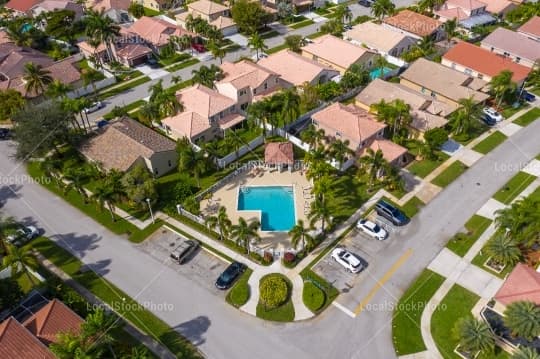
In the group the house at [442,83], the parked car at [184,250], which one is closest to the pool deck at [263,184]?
the parked car at [184,250]

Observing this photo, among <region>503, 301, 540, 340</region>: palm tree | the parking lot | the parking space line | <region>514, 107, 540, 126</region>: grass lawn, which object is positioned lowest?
the parking space line

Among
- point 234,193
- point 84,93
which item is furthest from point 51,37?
point 234,193

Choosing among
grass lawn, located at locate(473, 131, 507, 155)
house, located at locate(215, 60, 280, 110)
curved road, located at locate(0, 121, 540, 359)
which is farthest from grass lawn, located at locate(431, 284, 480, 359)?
house, located at locate(215, 60, 280, 110)

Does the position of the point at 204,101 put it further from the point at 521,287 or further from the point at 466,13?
the point at 466,13

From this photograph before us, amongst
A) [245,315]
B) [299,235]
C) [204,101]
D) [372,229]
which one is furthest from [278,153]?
[245,315]

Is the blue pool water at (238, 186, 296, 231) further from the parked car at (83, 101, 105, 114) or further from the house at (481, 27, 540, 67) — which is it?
the house at (481, 27, 540, 67)

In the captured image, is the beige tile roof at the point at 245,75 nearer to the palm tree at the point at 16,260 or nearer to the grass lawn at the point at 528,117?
the palm tree at the point at 16,260

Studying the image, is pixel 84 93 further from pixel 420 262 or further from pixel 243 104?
pixel 420 262
